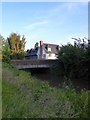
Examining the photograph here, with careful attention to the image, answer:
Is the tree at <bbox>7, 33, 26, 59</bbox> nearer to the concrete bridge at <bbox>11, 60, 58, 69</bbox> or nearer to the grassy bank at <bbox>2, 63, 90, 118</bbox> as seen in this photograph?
the concrete bridge at <bbox>11, 60, 58, 69</bbox>

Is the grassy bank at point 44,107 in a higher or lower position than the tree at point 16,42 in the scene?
lower

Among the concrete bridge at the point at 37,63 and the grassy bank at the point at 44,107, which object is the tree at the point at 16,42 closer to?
the concrete bridge at the point at 37,63

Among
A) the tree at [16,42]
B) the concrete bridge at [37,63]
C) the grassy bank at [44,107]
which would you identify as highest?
the tree at [16,42]

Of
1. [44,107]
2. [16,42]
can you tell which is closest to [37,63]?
[16,42]

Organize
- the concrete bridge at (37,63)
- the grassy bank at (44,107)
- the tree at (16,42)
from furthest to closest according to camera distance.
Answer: the tree at (16,42), the concrete bridge at (37,63), the grassy bank at (44,107)

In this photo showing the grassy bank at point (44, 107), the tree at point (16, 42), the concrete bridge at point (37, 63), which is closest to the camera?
the grassy bank at point (44, 107)

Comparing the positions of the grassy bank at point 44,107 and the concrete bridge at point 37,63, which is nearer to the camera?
the grassy bank at point 44,107

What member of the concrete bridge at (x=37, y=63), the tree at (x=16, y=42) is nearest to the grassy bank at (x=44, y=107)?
the concrete bridge at (x=37, y=63)

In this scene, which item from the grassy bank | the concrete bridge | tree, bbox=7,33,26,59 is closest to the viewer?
the grassy bank

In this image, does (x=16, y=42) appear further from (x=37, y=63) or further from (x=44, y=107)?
(x=44, y=107)

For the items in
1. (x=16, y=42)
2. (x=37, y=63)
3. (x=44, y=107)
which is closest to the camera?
(x=44, y=107)

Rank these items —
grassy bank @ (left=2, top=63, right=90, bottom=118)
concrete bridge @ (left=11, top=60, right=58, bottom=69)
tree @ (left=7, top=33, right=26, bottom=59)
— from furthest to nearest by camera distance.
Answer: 1. tree @ (left=7, top=33, right=26, bottom=59)
2. concrete bridge @ (left=11, top=60, right=58, bottom=69)
3. grassy bank @ (left=2, top=63, right=90, bottom=118)

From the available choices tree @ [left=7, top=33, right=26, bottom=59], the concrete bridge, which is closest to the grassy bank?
the concrete bridge

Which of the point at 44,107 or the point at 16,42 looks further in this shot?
the point at 16,42
